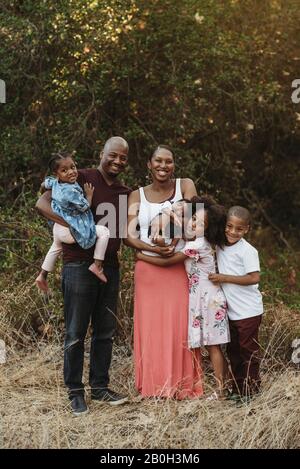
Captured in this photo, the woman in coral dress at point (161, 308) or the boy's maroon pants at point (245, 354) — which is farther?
the woman in coral dress at point (161, 308)

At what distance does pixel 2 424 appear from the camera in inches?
189

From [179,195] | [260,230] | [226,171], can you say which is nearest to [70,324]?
[179,195]

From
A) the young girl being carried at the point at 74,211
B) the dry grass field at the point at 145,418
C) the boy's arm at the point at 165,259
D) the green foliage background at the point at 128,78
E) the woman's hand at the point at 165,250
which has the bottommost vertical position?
the dry grass field at the point at 145,418

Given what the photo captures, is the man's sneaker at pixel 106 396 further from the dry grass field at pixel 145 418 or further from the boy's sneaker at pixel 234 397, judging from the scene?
the boy's sneaker at pixel 234 397

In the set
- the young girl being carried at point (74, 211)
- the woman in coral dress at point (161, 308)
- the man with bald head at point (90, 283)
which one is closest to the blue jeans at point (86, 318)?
Result: the man with bald head at point (90, 283)

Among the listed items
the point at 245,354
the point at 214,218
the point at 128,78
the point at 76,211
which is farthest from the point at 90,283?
the point at 128,78

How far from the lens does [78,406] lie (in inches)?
197

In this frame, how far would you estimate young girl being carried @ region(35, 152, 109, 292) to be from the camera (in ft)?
15.9

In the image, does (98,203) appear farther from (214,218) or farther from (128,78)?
(128,78)

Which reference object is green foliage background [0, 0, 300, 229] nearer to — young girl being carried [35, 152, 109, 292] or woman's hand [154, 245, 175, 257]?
woman's hand [154, 245, 175, 257]

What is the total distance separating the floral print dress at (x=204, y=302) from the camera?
5.08 m

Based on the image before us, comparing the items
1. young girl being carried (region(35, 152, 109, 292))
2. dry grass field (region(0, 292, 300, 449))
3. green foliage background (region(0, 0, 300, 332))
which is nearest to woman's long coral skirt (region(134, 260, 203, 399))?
dry grass field (region(0, 292, 300, 449))

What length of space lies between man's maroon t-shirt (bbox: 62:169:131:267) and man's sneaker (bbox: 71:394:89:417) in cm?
84

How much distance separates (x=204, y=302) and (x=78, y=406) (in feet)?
3.26
